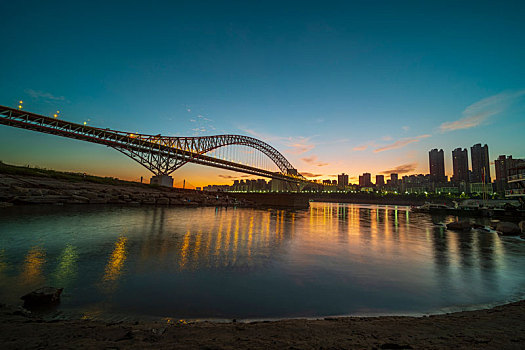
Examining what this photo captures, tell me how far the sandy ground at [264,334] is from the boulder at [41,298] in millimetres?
339

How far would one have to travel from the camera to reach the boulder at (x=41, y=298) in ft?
11.1

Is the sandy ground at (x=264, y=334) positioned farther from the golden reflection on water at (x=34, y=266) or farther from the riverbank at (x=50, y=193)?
the riverbank at (x=50, y=193)

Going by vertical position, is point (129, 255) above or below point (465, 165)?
below

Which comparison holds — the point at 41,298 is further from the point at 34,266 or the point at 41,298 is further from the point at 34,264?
the point at 34,264

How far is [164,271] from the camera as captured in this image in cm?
538

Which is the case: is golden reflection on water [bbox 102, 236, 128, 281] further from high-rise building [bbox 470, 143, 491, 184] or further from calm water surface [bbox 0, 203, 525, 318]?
high-rise building [bbox 470, 143, 491, 184]

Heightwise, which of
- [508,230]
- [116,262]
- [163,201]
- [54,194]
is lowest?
[508,230]

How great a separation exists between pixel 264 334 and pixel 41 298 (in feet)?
11.6

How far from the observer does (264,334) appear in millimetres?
2701

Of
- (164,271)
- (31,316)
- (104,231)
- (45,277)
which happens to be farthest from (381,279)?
(104,231)

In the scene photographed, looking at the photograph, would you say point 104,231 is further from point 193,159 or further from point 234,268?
Result: point 193,159

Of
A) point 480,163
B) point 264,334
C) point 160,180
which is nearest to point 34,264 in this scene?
point 264,334

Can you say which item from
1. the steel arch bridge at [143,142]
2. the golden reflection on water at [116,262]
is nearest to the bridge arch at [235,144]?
the steel arch bridge at [143,142]

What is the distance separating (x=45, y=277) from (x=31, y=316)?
209 centimetres
